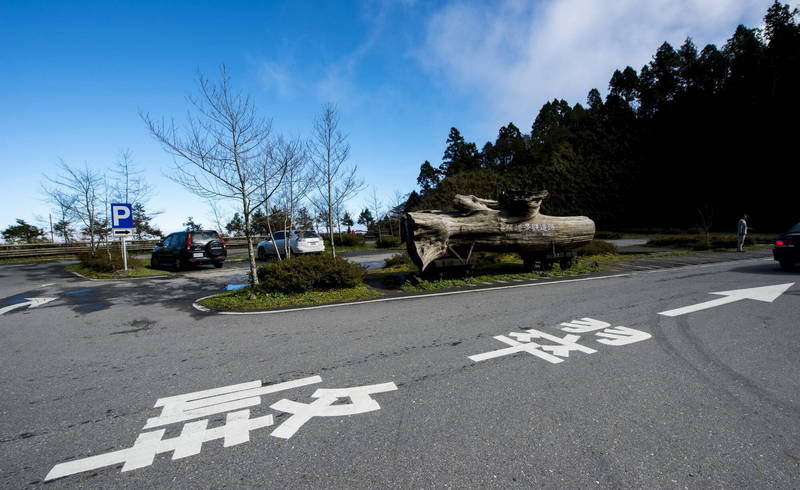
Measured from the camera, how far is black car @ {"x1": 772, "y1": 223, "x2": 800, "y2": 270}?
9.03m

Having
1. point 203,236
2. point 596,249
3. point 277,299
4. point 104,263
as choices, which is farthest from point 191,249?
point 596,249

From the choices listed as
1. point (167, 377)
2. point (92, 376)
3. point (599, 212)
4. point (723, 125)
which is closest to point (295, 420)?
point (167, 377)

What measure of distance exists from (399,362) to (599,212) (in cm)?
5336

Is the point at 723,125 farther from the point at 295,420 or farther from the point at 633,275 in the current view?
the point at 295,420

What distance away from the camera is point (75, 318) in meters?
6.55

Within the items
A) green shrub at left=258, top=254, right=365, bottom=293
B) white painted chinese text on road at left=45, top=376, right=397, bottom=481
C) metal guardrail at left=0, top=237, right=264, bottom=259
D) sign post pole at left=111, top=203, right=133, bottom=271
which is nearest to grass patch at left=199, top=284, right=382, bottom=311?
green shrub at left=258, top=254, right=365, bottom=293

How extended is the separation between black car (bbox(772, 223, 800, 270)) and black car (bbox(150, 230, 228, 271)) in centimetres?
2046

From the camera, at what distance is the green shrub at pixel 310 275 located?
793 centimetres

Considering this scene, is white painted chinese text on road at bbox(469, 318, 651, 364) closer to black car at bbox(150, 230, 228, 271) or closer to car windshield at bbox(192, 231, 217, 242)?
black car at bbox(150, 230, 228, 271)

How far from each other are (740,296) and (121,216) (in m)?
20.1

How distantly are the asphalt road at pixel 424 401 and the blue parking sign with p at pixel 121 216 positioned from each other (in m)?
→ 9.41

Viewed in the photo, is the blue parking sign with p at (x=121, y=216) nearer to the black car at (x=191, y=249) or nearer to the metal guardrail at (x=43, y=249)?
the black car at (x=191, y=249)

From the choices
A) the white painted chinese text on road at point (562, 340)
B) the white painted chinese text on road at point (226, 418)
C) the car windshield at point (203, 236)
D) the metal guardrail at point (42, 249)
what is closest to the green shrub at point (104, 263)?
the car windshield at point (203, 236)

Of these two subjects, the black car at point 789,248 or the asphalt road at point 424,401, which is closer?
the asphalt road at point 424,401
